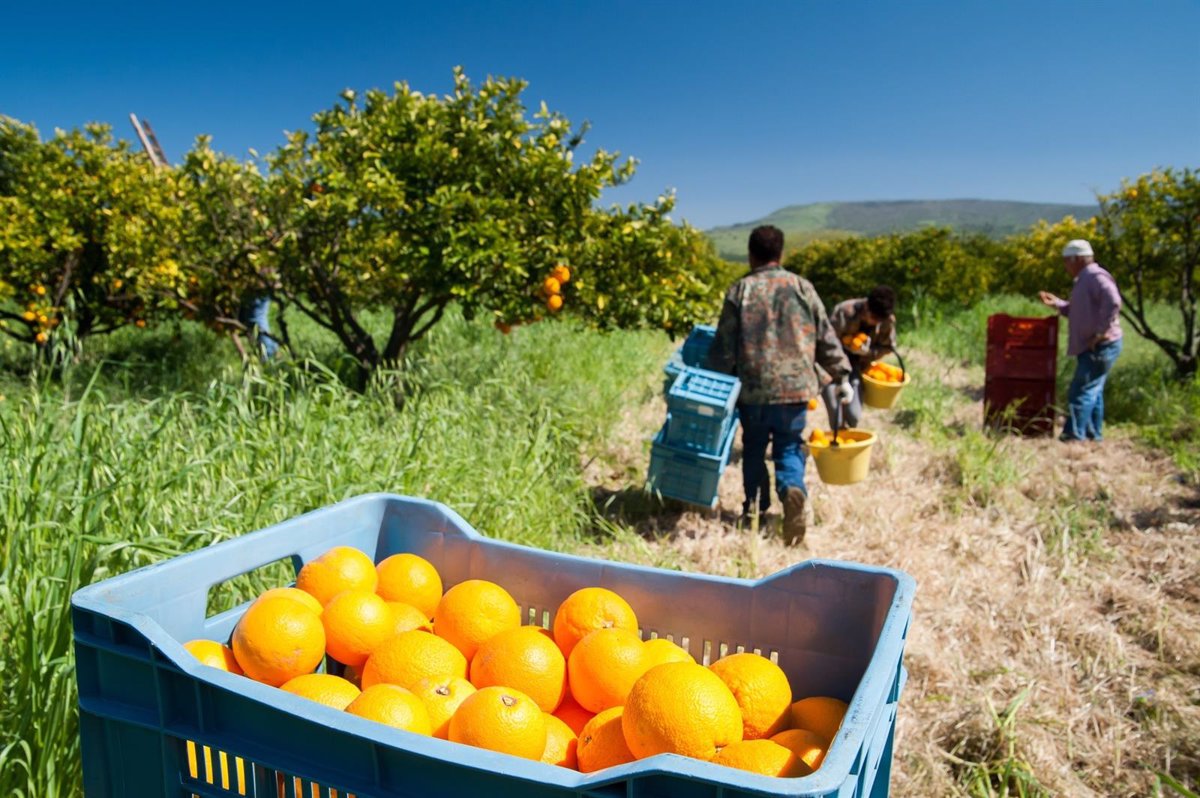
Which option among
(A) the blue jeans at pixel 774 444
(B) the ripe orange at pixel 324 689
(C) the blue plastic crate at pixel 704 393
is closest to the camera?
(B) the ripe orange at pixel 324 689

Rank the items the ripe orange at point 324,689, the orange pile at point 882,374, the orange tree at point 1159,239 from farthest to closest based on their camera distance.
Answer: the orange tree at point 1159,239
the orange pile at point 882,374
the ripe orange at point 324,689

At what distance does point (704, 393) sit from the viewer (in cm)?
414

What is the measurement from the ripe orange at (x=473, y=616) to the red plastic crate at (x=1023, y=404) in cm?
602

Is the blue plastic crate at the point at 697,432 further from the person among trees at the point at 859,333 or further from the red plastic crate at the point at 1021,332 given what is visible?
the red plastic crate at the point at 1021,332

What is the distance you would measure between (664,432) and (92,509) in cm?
280

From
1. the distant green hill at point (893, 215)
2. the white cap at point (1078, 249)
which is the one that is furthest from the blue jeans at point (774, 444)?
the distant green hill at point (893, 215)

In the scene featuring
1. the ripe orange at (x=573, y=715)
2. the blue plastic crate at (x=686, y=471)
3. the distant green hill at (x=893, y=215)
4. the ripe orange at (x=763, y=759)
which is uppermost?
the distant green hill at (x=893, y=215)

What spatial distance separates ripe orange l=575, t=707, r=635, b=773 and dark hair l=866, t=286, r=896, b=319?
211 inches

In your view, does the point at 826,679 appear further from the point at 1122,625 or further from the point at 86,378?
the point at 86,378

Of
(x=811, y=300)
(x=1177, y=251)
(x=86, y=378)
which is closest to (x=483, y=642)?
(x=811, y=300)

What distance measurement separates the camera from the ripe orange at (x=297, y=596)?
1.39 m

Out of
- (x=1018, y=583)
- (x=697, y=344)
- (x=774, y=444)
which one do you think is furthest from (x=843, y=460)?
(x=697, y=344)

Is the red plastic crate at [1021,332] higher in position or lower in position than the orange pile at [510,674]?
higher

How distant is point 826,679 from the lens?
1399 mm
